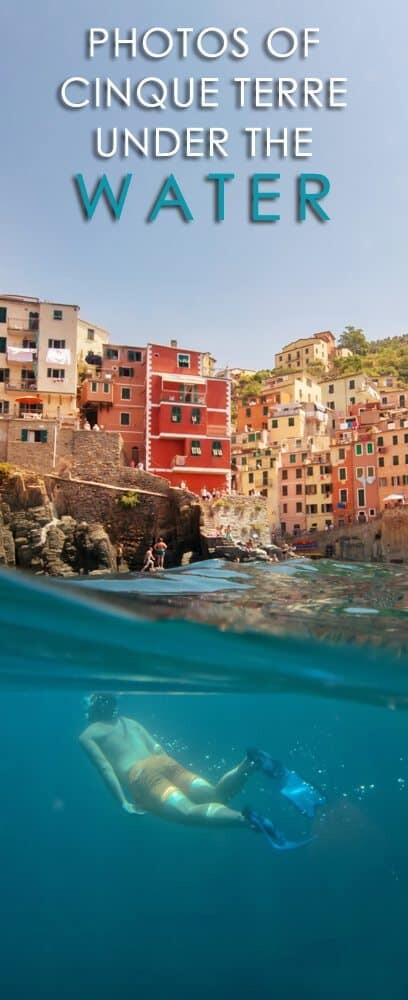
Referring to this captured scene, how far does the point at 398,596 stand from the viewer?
11055mm

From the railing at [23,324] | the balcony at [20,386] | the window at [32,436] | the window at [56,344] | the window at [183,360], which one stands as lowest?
the window at [32,436]

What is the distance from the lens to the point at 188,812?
8.51 m

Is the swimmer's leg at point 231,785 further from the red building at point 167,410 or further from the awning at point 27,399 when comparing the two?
the awning at point 27,399

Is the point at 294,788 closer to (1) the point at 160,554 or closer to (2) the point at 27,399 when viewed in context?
(1) the point at 160,554

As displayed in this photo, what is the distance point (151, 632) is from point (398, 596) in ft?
18.5

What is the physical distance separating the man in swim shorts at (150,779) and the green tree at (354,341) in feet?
362

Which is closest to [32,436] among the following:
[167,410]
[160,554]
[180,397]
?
[167,410]

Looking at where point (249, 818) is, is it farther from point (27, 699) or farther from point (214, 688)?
point (27, 699)

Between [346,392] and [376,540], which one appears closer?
[376,540]

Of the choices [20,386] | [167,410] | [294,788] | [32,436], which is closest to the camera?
[294,788]

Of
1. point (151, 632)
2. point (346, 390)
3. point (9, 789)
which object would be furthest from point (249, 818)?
point (346, 390)

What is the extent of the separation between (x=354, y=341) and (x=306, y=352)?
17036mm

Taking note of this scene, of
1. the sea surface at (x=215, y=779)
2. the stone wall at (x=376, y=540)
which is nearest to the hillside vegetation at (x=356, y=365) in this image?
the stone wall at (x=376, y=540)

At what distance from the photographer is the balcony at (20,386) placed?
48.4m
